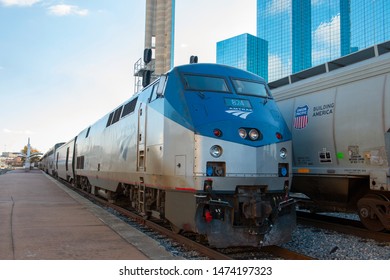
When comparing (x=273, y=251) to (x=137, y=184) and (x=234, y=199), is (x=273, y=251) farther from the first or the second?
(x=137, y=184)

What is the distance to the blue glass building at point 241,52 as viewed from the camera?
279ft

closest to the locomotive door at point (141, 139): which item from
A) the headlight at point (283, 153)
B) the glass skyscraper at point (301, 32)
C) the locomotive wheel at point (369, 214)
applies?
the headlight at point (283, 153)

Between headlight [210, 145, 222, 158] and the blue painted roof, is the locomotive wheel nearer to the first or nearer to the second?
the blue painted roof

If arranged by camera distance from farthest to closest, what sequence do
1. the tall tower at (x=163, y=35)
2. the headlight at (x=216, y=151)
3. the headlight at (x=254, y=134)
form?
the tall tower at (x=163, y=35), the headlight at (x=254, y=134), the headlight at (x=216, y=151)

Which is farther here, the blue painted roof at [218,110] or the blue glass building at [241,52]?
the blue glass building at [241,52]

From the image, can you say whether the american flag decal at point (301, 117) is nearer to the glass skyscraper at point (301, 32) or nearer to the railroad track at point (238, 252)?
the railroad track at point (238, 252)

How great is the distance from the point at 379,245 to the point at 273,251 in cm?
231

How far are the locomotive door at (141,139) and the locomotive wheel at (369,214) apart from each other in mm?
4896

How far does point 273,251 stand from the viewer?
6.47 metres

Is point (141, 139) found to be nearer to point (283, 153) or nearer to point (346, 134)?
point (283, 153)

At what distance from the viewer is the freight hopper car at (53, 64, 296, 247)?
597 cm

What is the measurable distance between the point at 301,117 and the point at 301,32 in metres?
102

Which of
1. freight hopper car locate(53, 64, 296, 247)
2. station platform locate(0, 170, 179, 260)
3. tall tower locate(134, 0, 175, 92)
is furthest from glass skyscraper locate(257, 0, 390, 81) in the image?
freight hopper car locate(53, 64, 296, 247)

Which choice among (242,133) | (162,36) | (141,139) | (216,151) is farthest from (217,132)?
(162,36)
